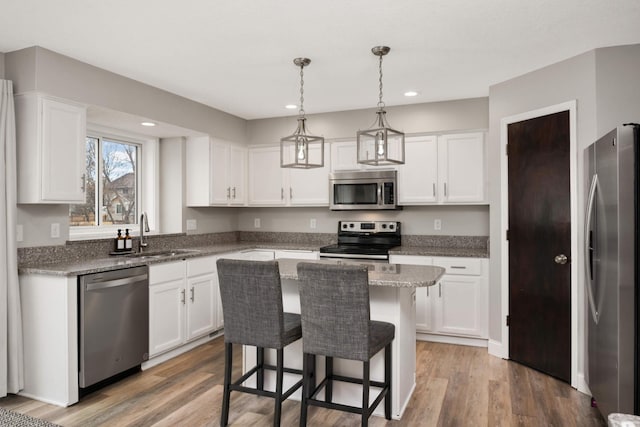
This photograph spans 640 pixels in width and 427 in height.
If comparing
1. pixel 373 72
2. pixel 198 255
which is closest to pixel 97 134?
pixel 198 255

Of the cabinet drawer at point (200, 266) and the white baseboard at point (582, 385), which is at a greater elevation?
the cabinet drawer at point (200, 266)

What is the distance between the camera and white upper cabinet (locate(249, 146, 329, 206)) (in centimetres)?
494

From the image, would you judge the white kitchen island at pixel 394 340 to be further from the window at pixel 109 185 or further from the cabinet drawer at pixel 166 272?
the window at pixel 109 185

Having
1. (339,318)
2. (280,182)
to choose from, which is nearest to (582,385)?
(339,318)

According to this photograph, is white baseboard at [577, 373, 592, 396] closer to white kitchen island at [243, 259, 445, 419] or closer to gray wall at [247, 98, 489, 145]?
white kitchen island at [243, 259, 445, 419]

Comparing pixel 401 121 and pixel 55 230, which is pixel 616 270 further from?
pixel 55 230

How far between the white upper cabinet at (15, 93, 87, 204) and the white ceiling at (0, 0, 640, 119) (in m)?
0.40

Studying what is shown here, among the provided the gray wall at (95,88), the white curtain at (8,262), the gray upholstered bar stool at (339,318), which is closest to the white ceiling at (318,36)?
the gray wall at (95,88)

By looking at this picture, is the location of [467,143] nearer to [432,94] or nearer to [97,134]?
[432,94]

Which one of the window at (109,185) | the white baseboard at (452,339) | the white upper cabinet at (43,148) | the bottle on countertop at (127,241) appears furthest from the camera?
the white baseboard at (452,339)

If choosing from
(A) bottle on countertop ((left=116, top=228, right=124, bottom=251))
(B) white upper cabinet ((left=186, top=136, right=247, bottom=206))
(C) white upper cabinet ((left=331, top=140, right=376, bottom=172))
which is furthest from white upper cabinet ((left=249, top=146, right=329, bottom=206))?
(A) bottle on countertop ((left=116, top=228, right=124, bottom=251))

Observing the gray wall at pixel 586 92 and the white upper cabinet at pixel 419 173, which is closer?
the gray wall at pixel 586 92

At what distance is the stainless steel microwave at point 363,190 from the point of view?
4.52m

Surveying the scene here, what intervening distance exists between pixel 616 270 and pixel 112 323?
3.16m
